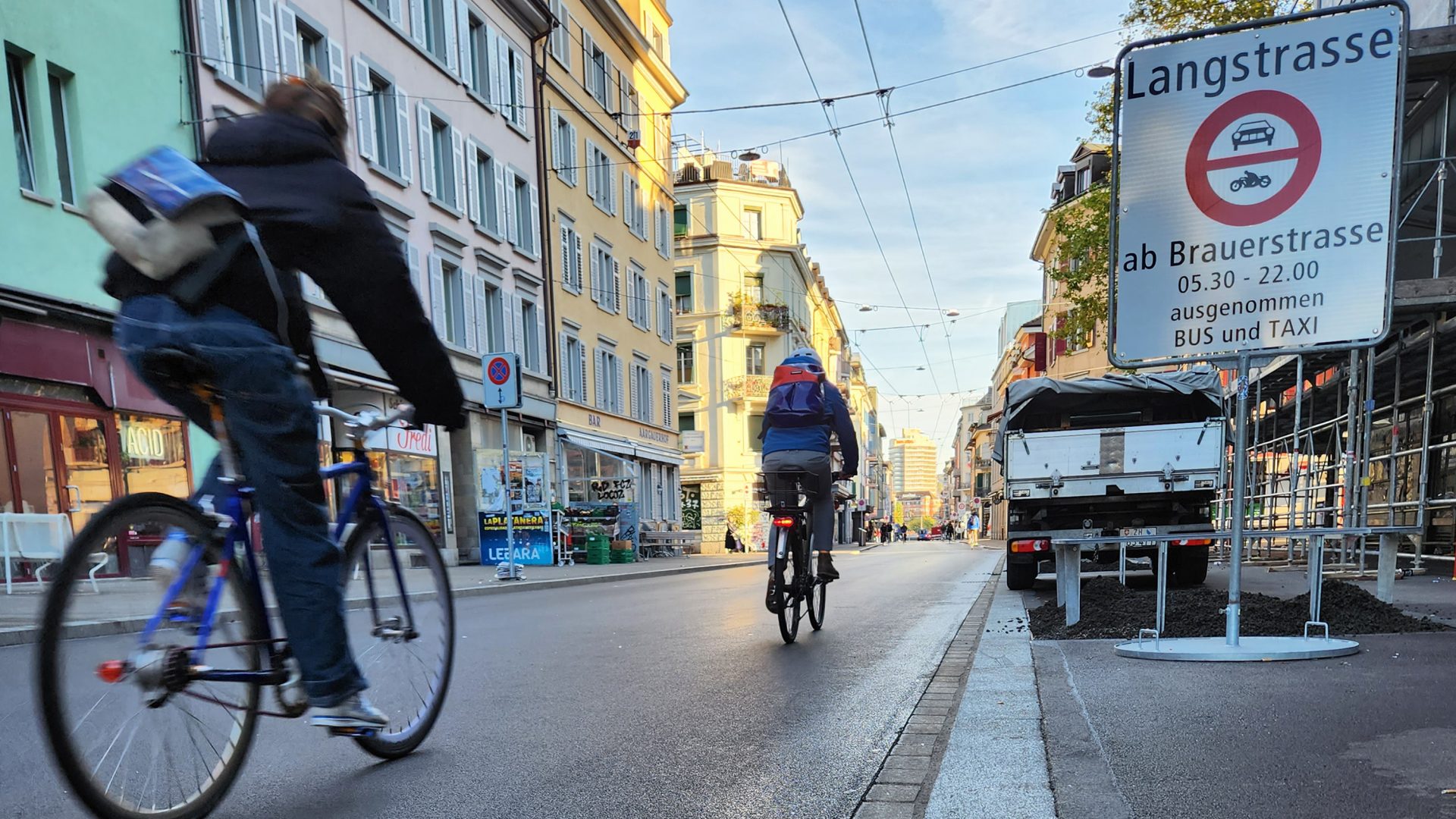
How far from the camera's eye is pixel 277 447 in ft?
7.23

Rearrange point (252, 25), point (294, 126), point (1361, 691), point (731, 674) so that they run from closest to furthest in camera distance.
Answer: point (294, 126) → point (1361, 691) → point (731, 674) → point (252, 25)

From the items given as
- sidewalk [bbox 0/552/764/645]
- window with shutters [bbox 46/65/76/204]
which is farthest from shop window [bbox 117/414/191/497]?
sidewalk [bbox 0/552/764/645]

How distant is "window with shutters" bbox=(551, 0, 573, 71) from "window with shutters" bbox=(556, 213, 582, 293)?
4600 millimetres

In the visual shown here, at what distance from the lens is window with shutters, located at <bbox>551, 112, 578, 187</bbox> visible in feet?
86.5

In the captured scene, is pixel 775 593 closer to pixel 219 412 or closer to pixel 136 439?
pixel 219 412

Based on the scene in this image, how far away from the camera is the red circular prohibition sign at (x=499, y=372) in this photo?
1380 centimetres

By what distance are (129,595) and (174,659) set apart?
21 centimetres

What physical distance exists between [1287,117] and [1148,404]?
6758 mm

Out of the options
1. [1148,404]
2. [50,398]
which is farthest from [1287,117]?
[50,398]

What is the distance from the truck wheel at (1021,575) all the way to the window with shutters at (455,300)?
14.2 metres

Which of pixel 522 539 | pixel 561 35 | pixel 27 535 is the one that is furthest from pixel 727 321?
pixel 27 535

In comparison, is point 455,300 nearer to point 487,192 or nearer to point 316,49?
point 487,192

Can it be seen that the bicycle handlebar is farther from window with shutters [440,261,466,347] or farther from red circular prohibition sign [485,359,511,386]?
window with shutters [440,261,466,347]

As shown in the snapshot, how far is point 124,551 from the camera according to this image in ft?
7.26
